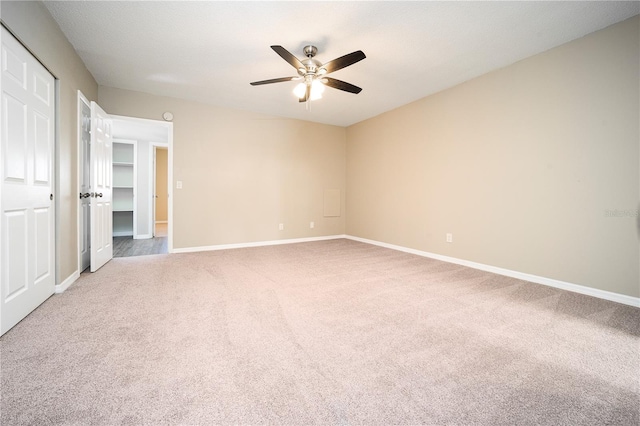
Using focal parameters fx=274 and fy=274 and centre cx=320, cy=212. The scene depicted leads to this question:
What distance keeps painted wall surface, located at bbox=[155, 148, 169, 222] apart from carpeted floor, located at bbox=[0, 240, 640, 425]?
6.73m

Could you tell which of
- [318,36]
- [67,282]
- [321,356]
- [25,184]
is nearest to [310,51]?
[318,36]

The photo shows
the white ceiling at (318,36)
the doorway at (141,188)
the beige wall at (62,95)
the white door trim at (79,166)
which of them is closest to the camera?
the beige wall at (62,95)

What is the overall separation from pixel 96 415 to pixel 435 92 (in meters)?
4.81

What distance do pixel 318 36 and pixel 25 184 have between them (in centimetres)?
274

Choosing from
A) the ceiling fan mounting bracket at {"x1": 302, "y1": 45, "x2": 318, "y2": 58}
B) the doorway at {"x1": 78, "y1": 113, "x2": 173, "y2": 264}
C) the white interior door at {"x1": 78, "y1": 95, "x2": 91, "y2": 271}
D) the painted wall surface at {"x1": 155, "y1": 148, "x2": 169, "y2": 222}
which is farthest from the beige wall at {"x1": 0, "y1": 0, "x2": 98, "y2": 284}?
the painted wall surface at {"x1": 155, "y1": 148, "x2": 169, "y2": 222}

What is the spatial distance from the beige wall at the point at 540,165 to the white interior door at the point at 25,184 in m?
4.50

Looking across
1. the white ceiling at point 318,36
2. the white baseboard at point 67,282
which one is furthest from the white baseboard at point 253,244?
the white ceiling at point 318,36

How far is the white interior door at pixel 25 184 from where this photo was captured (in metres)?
1.81

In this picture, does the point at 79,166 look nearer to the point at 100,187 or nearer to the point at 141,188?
the point at 100,187

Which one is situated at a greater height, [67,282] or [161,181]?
[161,181]

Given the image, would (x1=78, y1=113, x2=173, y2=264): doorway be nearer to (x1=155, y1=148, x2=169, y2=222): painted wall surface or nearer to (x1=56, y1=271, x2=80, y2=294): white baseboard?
(x1=56, y1=271, x2=80, y2=294): white baseboard

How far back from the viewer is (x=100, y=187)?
3.51m

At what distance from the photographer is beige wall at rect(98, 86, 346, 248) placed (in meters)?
4.55

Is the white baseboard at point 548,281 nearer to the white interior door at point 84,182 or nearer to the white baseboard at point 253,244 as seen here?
the white baseboard at point 253,244
